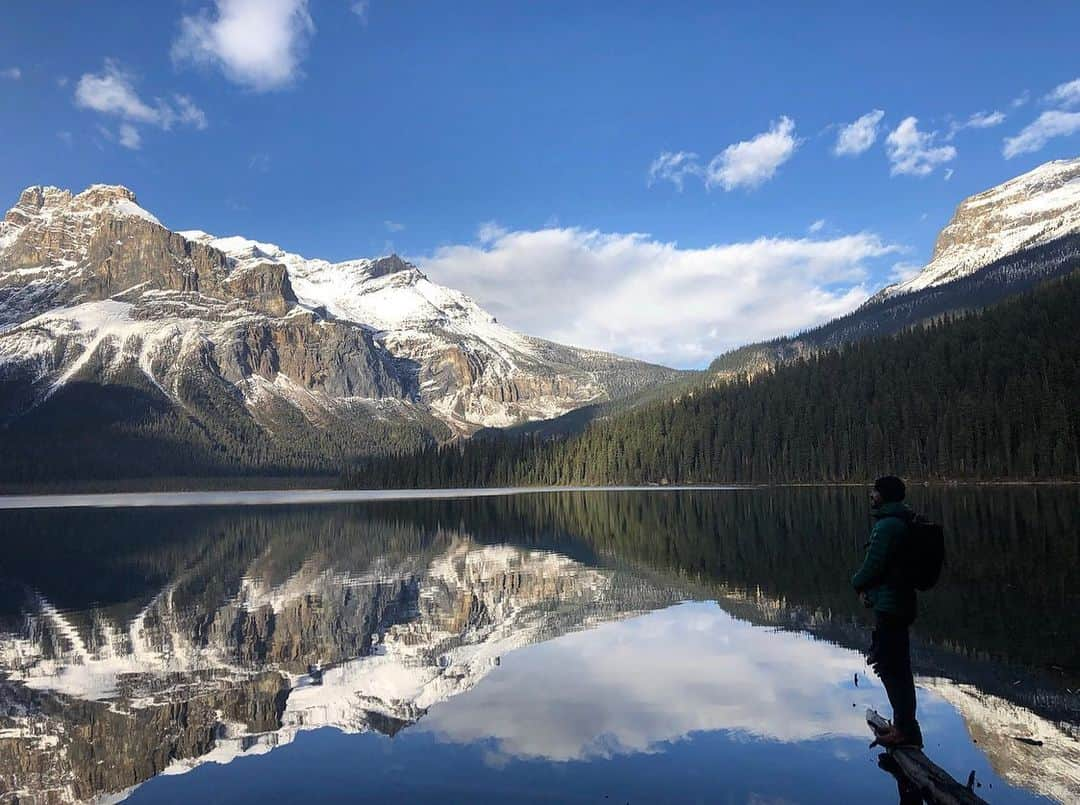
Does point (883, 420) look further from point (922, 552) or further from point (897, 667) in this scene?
point (922, 552)

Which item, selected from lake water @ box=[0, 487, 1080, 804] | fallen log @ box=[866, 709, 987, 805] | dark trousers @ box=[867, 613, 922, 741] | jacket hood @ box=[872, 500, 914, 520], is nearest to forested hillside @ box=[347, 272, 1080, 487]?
lake water @ box=[0, 487, 1080, 804]

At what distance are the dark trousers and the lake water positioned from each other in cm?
87

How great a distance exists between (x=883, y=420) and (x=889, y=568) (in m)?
125

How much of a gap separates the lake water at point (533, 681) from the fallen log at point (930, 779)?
1.33 feet

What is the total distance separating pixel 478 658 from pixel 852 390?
432 feet

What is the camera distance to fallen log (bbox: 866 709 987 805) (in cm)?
851

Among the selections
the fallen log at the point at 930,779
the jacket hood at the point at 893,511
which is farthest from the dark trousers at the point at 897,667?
the jacket hood at the point at 893,511

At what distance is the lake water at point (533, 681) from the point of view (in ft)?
37.3

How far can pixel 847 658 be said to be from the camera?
17172mm

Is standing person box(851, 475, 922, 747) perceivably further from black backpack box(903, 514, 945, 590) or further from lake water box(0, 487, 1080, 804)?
lake water box(0, 487, 1080, 804)

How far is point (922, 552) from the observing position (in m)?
10.2

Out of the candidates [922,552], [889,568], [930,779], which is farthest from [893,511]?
A: [930,779]

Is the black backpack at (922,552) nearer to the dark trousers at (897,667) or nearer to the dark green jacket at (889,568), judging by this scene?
the dark green jacket at (889,568)

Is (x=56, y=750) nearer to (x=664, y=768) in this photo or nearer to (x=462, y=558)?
(x=664, y=768)
